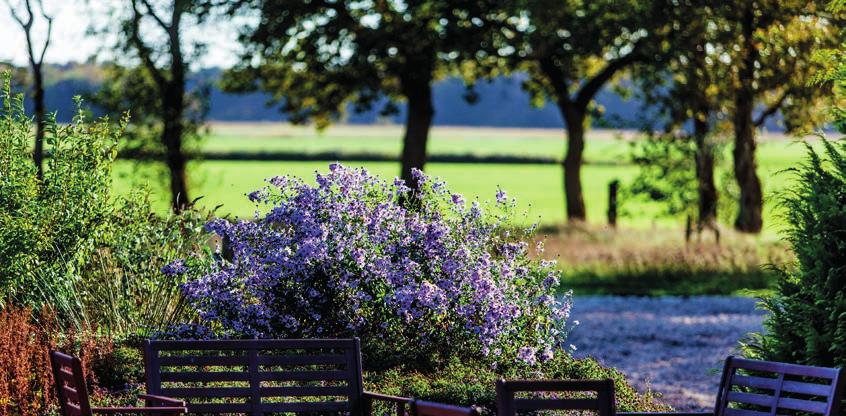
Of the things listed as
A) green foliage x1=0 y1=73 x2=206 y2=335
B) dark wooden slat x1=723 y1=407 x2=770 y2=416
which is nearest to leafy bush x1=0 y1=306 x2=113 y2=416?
green foliage x1=0 y1=73 x2=206 y2=335

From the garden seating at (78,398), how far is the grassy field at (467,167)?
63.6 ft

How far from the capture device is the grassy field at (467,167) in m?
33.3

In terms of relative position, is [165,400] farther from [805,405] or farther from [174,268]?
[174,268]

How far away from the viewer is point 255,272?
9.50m

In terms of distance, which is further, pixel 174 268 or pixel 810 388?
pixel 174 268

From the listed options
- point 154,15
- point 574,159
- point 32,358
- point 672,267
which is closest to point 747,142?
point 672,267

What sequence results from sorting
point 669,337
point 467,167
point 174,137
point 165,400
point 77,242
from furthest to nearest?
1. point 467,167
2. point 174,137
3. point 669,337
4. point 77,242
5. point 165,400

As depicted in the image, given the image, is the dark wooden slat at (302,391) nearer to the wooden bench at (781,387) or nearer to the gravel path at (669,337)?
the wooden bench at (781,387)

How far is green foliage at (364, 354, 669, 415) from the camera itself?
8.40 m

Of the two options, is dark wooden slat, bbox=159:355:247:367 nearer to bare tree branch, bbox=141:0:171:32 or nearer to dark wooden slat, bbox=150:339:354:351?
dark wooden slat, bbox=150:339:354:351

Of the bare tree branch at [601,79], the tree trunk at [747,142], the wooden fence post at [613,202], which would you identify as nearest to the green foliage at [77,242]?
the tree trunk at [747,142]

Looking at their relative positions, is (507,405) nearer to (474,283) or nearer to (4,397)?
(474,283)

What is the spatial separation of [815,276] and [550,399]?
99.3 inches

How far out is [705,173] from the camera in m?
25.7
